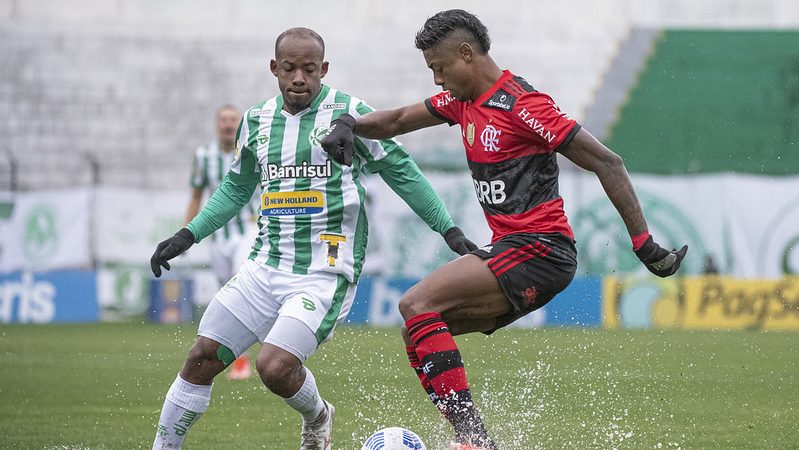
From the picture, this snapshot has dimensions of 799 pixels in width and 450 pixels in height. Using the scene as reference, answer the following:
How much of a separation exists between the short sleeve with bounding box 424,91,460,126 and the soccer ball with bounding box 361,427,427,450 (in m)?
1.51

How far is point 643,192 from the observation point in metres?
19.4

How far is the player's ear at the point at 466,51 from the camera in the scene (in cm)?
564

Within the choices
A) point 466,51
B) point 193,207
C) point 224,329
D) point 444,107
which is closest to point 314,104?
point 444,107

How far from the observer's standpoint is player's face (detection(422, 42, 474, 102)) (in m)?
5.65

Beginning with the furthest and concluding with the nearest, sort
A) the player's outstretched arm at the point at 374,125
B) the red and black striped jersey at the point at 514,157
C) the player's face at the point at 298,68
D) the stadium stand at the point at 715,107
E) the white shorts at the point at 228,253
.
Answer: the stadium stand at the point at 715,107, the white shorts at the point at 228,253, the player's face at the point at 298,68, the player's outstretched arm at the point at 374,125, the red and black striped jersey at the point at 514,157

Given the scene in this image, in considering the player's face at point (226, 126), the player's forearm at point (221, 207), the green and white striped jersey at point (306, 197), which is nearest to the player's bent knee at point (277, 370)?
the green and white striped jersey at point (306, 197)

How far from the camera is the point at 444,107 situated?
600 cm

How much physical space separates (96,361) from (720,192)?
11115 mm

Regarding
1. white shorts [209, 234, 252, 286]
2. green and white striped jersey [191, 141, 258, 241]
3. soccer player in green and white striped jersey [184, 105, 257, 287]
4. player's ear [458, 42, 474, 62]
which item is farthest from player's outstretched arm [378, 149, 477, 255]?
green and white striped jersey [191, 141, 258, 241]

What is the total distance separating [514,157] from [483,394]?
11.9ft

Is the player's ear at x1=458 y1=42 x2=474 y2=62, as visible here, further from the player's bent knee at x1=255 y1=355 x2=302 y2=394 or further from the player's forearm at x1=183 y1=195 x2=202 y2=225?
the player's forearm at x1=183 y1=195 x2=202 y2=225

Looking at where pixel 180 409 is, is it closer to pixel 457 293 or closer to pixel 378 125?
pixel 457 293

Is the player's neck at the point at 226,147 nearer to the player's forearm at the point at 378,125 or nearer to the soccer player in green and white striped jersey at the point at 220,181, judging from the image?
the soccer player in green and white striped jersey at the point at 220,181

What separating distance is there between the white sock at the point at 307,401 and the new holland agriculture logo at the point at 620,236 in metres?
12.8
